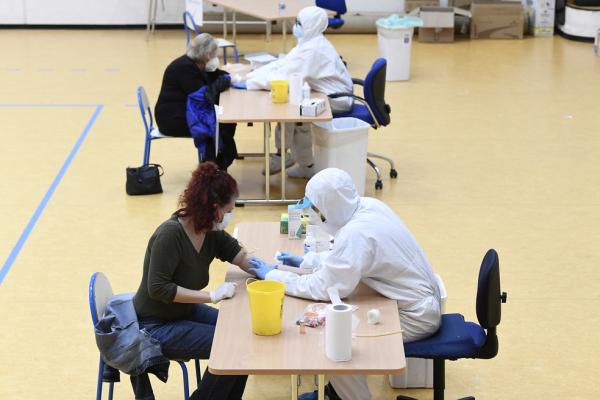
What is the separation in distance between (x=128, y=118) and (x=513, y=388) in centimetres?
582

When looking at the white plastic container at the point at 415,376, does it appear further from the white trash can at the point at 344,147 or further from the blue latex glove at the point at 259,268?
the white trash can at the point at 344,147

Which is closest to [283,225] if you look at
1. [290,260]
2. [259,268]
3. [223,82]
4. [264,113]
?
[290,260]

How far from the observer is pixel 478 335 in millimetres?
3973

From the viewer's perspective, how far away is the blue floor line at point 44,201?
5992 millimetres

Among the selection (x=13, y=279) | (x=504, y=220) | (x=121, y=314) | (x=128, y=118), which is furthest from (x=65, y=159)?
(x=121, y=314)

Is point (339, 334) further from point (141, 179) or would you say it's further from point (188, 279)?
point (141, 179)

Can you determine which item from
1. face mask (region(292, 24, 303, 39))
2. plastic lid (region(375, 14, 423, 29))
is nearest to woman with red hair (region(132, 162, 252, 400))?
face mask (region(292, 24, 303, 39))

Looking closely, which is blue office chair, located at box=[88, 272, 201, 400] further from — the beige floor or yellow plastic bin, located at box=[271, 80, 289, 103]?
yellow plastic bin, located at box=[271, 80, 289, 103]

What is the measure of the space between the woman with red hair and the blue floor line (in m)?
2.14

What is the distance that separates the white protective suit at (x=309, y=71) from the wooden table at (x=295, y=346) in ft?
12.3

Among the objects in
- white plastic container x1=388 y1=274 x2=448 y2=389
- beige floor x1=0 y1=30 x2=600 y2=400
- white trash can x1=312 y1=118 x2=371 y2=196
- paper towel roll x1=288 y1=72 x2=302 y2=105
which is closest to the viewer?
white plastic container x1=388 y1=274 x2=448 y2=389

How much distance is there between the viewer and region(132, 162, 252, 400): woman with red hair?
12.5 ft

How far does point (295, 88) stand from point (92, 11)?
26.2ft

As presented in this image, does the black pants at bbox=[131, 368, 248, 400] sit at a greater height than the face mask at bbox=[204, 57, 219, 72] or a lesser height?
lesser
